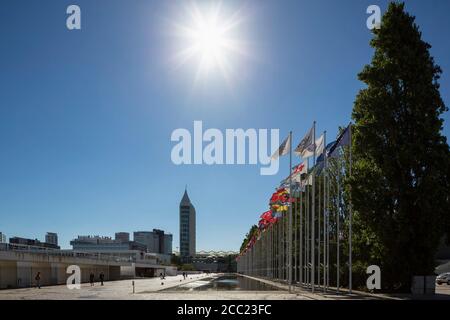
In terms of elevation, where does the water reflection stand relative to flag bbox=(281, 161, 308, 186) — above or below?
below

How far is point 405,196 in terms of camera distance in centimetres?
3566

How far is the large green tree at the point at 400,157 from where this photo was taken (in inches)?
1383

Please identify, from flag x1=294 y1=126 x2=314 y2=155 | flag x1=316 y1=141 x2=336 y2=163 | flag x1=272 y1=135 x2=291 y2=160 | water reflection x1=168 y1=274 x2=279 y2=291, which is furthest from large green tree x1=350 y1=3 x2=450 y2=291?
water reflection x1=168 y1=274 x2=279 y2=291

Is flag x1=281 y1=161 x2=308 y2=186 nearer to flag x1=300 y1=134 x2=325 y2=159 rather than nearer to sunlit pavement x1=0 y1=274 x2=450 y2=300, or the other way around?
flag x1=300 y1=134 x2=325 y2=159

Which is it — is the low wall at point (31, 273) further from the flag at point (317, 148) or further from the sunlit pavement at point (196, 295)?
the flag at point (317, 148)

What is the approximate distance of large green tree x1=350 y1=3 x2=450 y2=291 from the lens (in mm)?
35125

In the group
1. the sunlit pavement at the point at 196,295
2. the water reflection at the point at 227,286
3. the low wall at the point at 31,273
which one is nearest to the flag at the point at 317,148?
the sunlit pavement at the point at 196,295

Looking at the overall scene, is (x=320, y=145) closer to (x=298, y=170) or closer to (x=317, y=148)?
(x=317, y=148)

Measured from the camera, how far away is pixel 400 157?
3559 cm

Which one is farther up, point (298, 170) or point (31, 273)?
point (298, 170)

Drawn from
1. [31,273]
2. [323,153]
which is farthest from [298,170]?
[31,273]
